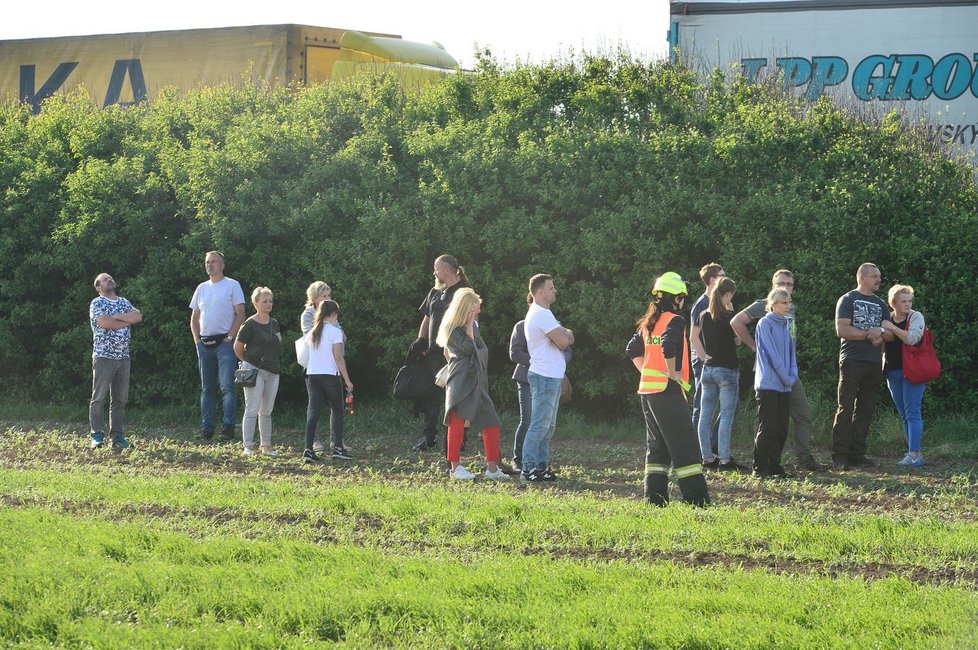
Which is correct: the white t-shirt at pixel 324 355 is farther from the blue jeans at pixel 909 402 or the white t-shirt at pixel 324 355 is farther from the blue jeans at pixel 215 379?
the blue jeans at pixel 909 402

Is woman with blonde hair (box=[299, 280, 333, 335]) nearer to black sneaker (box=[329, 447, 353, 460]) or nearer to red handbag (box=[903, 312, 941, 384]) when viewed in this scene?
black sneaker (box=[329, 447, 353, 460])

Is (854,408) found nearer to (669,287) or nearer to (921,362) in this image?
(921,362)

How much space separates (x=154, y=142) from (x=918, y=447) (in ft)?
37.2

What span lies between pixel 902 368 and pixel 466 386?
15.1 feet

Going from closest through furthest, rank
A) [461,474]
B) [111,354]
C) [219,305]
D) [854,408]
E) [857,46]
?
[461,474], [854,408], [111,354], [219,305], [857,46]

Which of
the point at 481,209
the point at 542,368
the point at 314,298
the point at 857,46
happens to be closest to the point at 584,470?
the point at 542,368

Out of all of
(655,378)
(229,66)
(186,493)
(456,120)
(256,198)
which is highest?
(229,66)

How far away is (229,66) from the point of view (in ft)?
71.8

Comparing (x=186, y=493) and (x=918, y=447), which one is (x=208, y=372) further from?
(x=918, y=447)

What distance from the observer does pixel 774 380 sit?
11.2 meters

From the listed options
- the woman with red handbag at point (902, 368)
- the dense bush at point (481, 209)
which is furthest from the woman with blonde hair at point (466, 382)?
the woman with red handbag at point (902, 368)

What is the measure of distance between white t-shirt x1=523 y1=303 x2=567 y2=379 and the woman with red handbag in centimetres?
367

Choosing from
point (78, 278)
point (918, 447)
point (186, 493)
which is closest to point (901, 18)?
point (918, 447)

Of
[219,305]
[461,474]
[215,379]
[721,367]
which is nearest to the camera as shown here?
[461,474]
